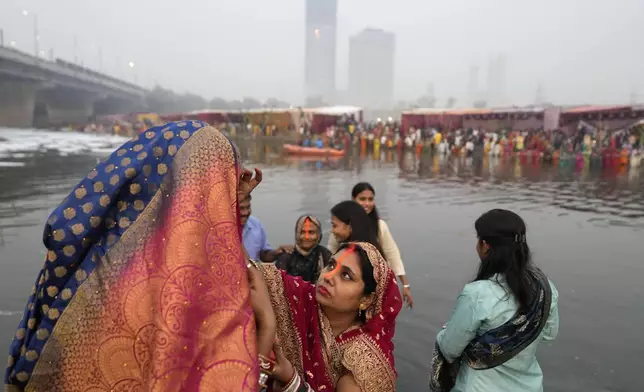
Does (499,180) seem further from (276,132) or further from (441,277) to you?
(276,132)

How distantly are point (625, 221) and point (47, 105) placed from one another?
2851 inches

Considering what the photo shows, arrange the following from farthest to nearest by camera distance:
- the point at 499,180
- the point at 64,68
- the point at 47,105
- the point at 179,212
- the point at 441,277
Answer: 1. the point at 47,105
2. the point at 64,68
3. the point at 499,180
4. the point at 441,277
5. the point at 179,212

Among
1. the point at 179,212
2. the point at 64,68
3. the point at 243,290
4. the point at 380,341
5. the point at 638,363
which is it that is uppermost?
the point at 64,68

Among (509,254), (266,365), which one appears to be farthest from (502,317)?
(266,365)

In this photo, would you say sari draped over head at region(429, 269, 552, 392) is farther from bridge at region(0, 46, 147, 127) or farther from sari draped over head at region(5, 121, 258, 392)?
bridge at region(0, 46, 147, 127)

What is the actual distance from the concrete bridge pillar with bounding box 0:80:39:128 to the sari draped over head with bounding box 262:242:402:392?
55.7 metres

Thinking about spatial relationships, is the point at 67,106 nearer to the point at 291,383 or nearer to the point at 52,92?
the point at 52,92

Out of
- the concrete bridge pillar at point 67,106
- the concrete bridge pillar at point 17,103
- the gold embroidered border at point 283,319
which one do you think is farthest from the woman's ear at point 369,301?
the concrete bridge pillar at point 67,106

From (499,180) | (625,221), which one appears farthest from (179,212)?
(499,180)

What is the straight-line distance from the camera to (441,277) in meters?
6.41

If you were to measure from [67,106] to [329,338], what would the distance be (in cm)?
7818

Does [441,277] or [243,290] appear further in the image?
[441,277]

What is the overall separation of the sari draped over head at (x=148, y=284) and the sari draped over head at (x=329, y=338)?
468 mm

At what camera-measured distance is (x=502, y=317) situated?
6.91 feet
